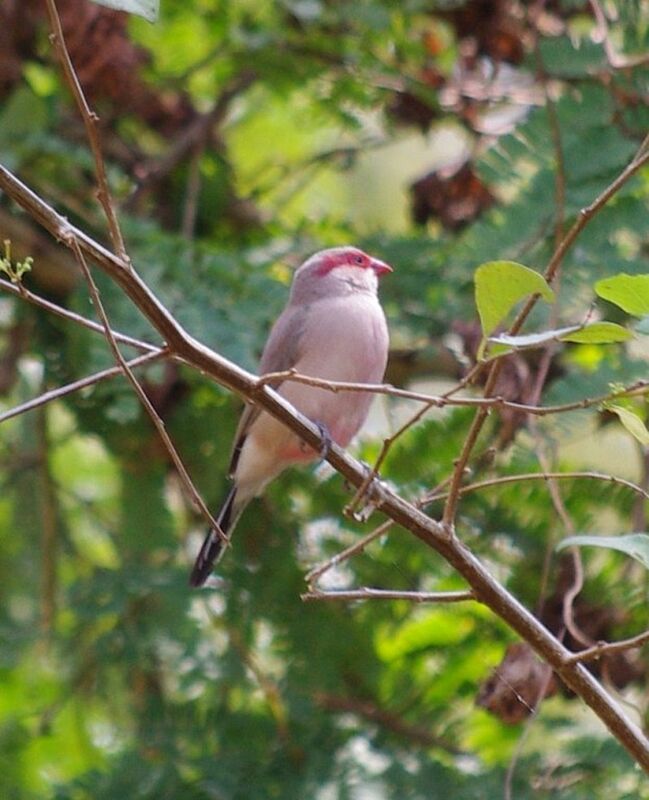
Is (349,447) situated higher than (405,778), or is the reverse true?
(349,447)

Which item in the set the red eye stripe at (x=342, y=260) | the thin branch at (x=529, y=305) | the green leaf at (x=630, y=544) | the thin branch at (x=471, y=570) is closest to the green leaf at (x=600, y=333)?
the thin branch at (x=529, y=305)

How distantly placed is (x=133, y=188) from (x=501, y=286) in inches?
134

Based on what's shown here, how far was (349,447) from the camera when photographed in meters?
4.76

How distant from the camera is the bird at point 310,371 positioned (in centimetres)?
421

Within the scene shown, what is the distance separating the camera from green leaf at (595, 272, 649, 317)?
86.9 inches

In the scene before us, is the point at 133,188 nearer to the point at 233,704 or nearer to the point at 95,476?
the point at 95,476

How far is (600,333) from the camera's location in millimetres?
2215

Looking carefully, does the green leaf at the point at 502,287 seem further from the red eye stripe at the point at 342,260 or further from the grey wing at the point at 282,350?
the red eye stripe at the point at 342,260

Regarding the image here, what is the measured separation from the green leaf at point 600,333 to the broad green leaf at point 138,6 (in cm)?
82

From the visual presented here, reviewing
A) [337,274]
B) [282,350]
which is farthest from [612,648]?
[337,274]

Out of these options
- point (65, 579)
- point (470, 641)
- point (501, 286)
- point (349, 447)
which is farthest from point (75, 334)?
point (501, 286)

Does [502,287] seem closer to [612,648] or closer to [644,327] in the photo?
[644,327]

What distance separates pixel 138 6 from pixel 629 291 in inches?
35.1

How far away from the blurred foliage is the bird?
157 mm
